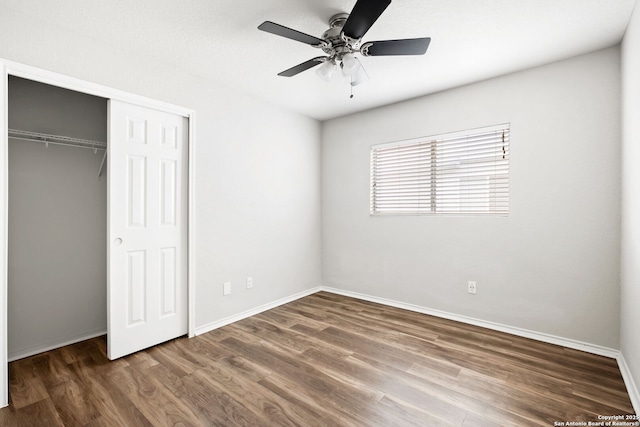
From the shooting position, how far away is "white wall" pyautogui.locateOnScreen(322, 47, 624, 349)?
8.04 ft

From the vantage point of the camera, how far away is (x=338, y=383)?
2078mm

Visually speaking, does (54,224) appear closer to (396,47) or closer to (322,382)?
(322,382)

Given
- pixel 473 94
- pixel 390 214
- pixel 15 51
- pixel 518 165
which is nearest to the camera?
pixel 15 51

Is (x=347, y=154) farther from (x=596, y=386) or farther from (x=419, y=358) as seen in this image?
(x=596, y=386)

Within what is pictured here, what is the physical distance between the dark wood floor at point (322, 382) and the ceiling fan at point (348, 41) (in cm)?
215

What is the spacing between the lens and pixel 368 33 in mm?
2229

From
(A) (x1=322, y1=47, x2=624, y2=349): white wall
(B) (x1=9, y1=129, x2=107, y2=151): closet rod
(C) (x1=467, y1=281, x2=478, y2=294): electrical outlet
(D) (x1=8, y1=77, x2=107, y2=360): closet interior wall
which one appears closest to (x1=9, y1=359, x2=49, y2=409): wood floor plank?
(D) (x1=8, y1=77, x2=107, y2=360): closet interior wall

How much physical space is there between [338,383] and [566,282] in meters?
2.15

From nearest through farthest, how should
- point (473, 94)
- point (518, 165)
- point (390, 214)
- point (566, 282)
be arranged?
point (566, 282)
point (518, 165)
point (473, 94)
point (390, 214)

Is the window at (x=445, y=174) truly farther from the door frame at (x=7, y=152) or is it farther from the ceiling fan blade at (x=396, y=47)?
the door frame at (x=7, y=152)

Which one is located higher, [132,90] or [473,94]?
[473,94]

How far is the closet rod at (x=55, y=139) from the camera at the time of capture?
2412mm

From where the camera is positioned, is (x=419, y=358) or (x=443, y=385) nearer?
(x=443, y=385)

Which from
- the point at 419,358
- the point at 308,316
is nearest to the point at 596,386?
the point at 419,358
